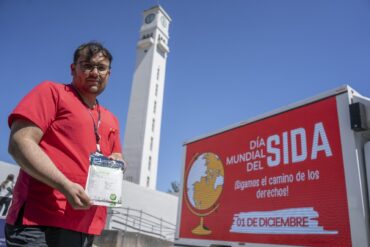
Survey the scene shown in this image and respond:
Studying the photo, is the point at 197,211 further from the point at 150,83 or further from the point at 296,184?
the point at 150,83

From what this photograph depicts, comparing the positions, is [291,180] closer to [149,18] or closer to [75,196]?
[75,196]

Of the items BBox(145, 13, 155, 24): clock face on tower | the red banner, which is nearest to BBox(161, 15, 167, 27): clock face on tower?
BBox(145, 13, 155, 24): clock face on tower

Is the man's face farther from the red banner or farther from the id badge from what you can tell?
the red banner

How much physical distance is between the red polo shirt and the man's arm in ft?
0.32

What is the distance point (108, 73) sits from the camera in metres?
1.94

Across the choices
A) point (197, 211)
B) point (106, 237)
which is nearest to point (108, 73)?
point (197, 211)

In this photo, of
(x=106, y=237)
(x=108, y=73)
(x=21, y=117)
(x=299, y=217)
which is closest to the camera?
(x=21, y=117)

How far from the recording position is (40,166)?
1412 mm

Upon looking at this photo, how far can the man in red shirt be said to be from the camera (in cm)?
145

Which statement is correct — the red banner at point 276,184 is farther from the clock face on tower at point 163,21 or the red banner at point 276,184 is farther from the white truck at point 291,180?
the clock face on tower at point 163,21

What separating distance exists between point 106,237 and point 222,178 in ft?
17.9

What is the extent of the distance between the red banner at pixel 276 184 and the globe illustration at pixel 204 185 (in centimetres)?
1

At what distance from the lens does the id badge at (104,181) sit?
59.3 inches

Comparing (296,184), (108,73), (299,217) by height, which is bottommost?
(299,217)
